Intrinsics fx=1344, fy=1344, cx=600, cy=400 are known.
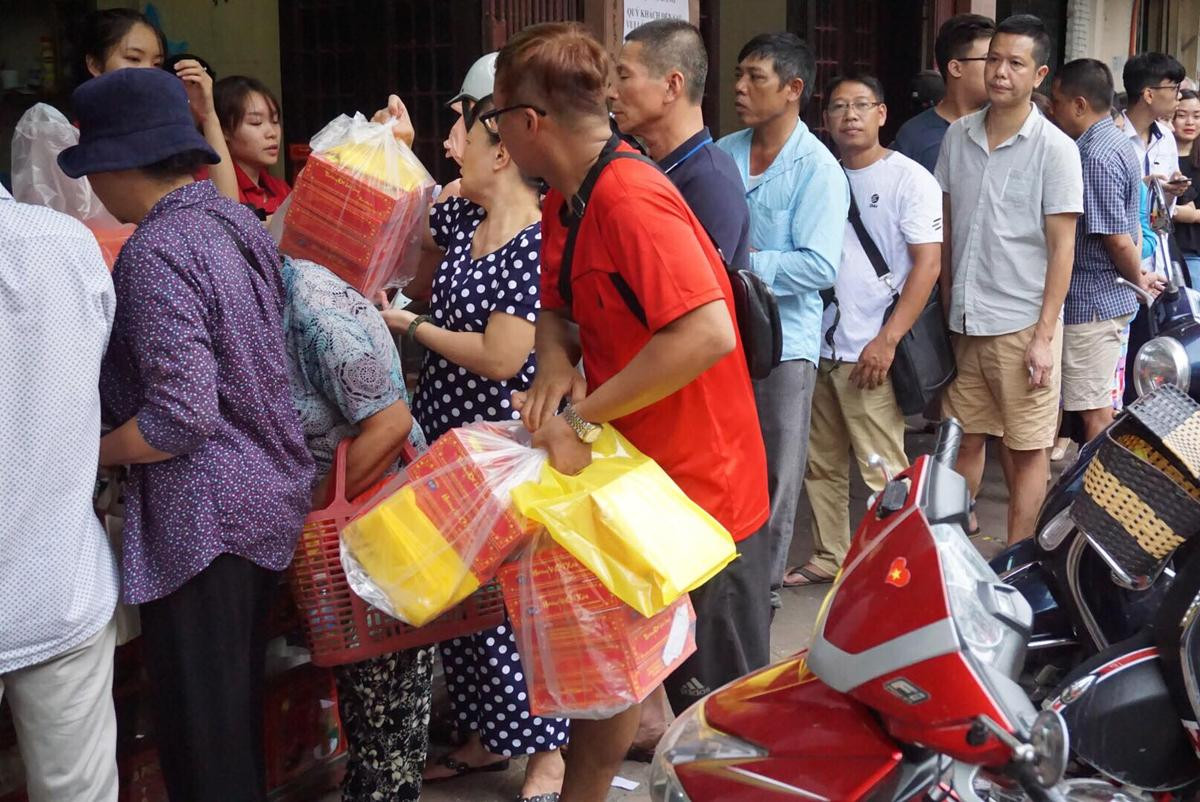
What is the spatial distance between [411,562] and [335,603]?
371 mm

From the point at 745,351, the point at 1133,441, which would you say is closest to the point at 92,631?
the point at 745,351

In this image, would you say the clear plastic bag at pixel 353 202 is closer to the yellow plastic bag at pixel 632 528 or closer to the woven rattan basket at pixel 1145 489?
the yellow plastic bag at pixel 632 528

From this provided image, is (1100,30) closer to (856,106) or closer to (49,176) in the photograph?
(856,106)

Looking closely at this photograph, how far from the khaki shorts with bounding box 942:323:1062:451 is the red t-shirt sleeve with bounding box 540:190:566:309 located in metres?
2.87

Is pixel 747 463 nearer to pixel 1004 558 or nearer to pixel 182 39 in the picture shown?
pixel 1004 558

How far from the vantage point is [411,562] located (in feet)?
8.70

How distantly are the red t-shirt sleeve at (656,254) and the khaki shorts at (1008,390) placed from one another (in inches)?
117

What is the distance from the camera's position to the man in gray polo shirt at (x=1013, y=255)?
16.9 feet

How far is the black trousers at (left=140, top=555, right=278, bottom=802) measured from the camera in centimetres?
269

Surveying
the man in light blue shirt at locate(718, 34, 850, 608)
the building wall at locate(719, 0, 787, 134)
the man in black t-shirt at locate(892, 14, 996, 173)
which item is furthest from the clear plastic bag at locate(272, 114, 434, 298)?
the building wall at locate(719, 0, 787, 134)

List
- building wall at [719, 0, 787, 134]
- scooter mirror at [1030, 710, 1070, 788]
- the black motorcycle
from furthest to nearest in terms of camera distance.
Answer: building wall at [719, 0, 787, 134]
the black motorcycle
scooter mirror at [1030, 710, 1070, 788]

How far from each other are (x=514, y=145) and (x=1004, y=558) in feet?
5.59

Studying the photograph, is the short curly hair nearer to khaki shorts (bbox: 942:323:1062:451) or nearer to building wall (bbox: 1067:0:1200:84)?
khaki shorts (bbox: 942:323:1062:451)

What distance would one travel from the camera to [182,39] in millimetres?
6809
